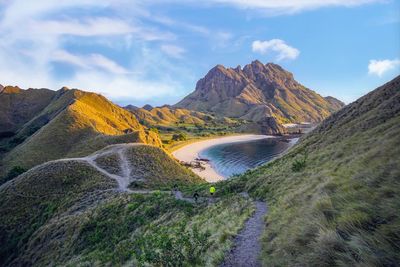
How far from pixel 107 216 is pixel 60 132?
78179mm

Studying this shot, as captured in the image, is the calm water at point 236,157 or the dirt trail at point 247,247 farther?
the calm water at point 236,157

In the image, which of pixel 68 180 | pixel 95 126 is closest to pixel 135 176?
pixel 68 180

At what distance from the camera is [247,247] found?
1146 cm

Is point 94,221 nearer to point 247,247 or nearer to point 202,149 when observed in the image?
point 247,247

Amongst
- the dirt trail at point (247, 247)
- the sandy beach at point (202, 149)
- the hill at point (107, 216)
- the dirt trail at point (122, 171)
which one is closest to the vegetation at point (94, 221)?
the hill at point (107, 216)

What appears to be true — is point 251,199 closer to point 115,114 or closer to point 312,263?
point 312,263

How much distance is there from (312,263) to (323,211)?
2.94 meters

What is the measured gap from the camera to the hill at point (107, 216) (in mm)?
16656

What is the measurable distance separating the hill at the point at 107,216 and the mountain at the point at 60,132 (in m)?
32.8

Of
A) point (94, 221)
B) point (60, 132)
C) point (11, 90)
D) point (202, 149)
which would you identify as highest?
point (11, 90)

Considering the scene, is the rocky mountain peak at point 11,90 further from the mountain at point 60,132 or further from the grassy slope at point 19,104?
the mountain at point 60,132

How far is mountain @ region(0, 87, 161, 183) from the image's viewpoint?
88875 millimetres

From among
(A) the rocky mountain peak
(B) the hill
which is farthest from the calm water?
(A) the rocky mountain peak

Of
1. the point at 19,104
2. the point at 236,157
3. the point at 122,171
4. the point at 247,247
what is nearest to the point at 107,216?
the point at 122,171
